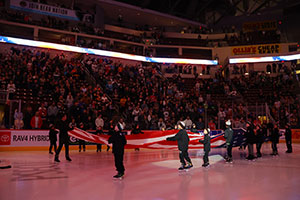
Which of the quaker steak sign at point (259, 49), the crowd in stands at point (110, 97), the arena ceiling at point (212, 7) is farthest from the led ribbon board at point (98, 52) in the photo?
the arena ceiling at point (212, 7)

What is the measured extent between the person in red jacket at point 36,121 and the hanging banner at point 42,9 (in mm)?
17564

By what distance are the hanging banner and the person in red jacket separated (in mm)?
17564

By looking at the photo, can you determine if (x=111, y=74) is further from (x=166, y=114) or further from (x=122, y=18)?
(x=122, y=18)

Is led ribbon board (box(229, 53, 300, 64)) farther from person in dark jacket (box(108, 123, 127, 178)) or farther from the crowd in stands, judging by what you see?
person in dark jacket (box(108, 123, 127, 178))

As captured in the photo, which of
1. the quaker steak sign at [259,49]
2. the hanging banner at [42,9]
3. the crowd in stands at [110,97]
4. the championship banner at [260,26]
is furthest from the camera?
the championship banner at [260,26]

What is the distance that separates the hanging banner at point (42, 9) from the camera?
2870 cm

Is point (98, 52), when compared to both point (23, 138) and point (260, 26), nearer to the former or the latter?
point (23, 138)

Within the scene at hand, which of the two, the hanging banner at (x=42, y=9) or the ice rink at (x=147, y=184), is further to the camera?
the hanging banner at (x=42, y=9)

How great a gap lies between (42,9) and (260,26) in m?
30.0

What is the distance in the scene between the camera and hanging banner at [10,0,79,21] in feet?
94.2

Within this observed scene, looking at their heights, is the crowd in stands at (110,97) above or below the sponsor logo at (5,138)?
above

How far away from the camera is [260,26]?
39625mm

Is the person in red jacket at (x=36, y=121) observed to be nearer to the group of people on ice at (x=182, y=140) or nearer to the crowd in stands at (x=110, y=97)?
the crowd in stands at (x=110, y=97)

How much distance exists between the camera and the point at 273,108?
22.5 m
